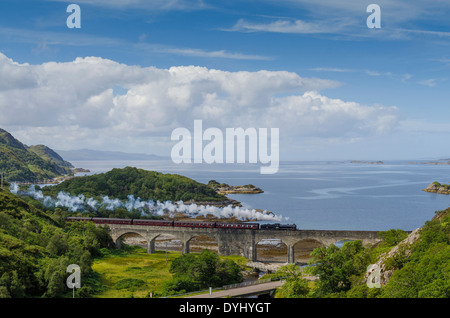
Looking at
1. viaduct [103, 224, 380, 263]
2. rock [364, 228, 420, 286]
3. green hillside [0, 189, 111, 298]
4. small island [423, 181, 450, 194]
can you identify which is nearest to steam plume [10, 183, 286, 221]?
green hillside [0, 189, 111, 298]

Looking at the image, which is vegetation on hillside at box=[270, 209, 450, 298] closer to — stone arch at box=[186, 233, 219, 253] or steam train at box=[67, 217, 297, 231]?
steam train at box=[67, 217, 297, 231]

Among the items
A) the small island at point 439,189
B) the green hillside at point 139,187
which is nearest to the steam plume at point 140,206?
the green hillside at point 139,187

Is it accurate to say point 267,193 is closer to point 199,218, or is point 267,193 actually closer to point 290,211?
point 290,211

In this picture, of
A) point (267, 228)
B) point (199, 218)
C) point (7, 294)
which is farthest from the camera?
point (199, 218)

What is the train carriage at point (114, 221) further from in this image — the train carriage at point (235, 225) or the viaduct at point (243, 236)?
the train carriage at point (235, 225)

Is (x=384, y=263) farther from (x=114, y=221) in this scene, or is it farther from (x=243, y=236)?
(x=114, y=221)

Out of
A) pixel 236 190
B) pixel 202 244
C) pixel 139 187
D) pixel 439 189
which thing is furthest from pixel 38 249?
pixel 439 189
